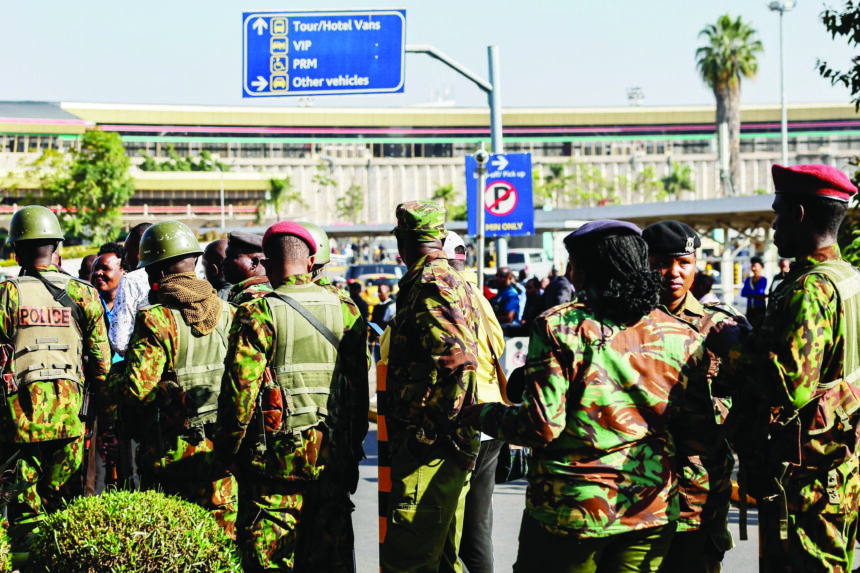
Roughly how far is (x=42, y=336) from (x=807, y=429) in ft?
12.5

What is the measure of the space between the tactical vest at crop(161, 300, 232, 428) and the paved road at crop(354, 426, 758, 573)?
189cm

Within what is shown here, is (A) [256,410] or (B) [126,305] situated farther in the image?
(B) [126,305]

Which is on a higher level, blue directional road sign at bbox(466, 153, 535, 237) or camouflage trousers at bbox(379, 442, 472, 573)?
blue directional road sign at bbox(466, 153, 535, 237)

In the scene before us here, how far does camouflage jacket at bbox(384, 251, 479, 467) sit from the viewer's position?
3943 mm

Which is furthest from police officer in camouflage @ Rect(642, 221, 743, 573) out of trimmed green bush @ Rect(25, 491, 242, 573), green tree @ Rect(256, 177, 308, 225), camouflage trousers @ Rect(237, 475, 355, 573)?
green tree @ Rect(256, 177, 308, 225)

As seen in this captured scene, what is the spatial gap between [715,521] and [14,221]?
157 inches

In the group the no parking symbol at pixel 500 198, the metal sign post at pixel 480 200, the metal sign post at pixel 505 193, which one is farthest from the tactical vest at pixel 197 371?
the no parking symbol at pixel 500 198

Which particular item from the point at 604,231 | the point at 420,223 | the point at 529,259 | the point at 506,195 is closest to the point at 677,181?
the point at 529,259

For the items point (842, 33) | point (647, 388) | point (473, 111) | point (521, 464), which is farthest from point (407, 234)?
point (473, 111)

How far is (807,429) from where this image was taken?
128 inches

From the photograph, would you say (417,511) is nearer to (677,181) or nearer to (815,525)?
(815,525)

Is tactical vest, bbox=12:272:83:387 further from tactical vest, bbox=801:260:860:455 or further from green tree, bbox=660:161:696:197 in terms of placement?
green tree, bbox=660:161:696:197

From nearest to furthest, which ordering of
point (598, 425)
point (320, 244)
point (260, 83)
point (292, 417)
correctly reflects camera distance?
point (598, 425), point (292, 417), point (320, 244), point (260, 83)

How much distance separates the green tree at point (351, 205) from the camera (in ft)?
306
